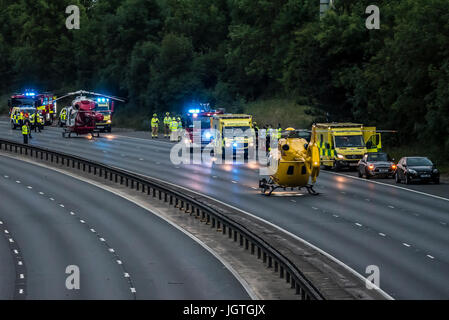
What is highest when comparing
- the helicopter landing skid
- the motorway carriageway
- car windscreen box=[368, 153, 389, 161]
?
car windscreen box=[368, 153, 389, 161]

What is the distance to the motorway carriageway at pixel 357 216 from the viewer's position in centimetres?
2795

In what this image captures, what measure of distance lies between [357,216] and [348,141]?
19537 millimetres

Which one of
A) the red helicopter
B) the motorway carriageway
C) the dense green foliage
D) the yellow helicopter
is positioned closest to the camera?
the motorway carriageway

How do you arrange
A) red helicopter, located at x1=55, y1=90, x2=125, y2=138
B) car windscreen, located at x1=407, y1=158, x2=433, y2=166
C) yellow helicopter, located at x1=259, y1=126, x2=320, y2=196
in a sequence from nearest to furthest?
yellow helicopter, located at x1=259, y1=126, x2=320, y2=196, car windscreen, located at x1=407, y1=158, x2=433, y2=166, red helicopter, located at x1=55, y1=90, x2=125, y2=138

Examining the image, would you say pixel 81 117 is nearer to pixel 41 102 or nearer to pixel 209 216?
pixel 41 102

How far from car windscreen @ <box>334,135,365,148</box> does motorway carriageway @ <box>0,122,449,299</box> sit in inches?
109

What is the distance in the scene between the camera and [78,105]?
79750 millimetres

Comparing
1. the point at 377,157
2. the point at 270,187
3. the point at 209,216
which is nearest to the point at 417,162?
A: the point at 377,157

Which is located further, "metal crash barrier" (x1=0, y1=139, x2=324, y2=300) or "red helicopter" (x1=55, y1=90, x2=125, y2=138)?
"red helicopter" (x1=55, y1=90, x2=125, y2=138)

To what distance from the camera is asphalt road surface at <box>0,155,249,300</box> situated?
84.4 ft

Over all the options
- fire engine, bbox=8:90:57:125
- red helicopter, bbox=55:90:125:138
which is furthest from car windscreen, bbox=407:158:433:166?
fire engine, bbox=8:90:57:125

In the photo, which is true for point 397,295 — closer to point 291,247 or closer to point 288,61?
point 291,247

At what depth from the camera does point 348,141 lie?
188ft

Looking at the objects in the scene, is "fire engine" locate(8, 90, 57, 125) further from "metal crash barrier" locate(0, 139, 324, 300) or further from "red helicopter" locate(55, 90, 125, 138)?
"metal crash barrier" locate(0, 139, 324, 300)
